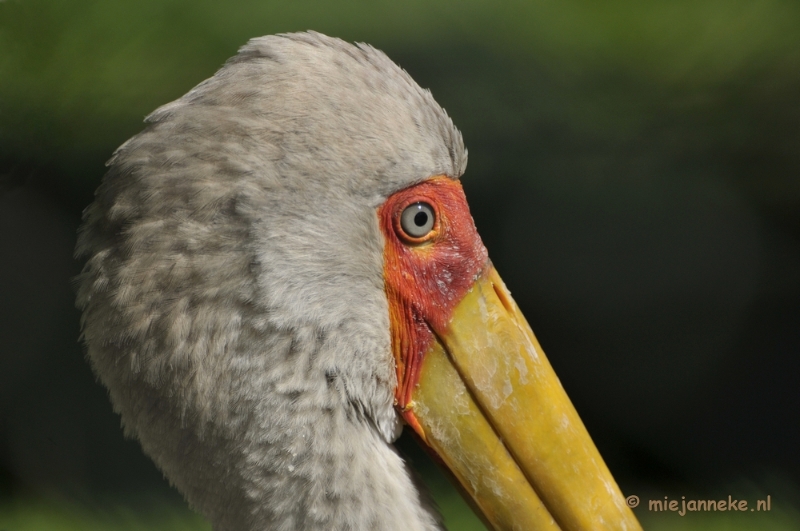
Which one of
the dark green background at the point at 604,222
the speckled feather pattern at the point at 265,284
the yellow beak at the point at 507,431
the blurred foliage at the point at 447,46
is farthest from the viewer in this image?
the dark green background at the point at 604,222

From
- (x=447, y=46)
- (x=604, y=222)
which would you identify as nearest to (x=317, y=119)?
(x=447, y=46)

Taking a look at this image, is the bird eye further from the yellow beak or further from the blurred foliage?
the blurred foliage

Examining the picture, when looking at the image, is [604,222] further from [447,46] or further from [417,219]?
[417,219]

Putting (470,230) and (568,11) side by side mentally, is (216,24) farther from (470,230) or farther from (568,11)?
(470,230)

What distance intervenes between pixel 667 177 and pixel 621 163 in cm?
17

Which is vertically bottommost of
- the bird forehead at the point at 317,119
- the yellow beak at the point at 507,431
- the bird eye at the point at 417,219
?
the yellow beak at the point at 507,431

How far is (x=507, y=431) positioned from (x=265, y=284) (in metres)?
0.39

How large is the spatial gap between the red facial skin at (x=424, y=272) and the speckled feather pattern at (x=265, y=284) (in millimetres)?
22

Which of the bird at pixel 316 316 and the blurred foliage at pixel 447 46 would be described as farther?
the blurred foliage at pixel 447 46

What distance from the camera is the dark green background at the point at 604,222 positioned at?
2178 millimetres

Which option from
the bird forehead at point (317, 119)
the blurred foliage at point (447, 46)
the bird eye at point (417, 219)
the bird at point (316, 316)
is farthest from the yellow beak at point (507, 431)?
the blurred foliage at point (447, 46)

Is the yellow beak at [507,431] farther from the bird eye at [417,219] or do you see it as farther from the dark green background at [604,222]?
the dark green background at [604,222]

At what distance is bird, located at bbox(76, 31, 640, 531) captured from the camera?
90 cm

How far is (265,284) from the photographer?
888 millimetres
